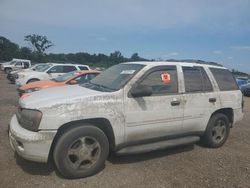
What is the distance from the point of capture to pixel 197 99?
5535mm

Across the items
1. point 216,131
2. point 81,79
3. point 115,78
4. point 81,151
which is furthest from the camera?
point 81,79

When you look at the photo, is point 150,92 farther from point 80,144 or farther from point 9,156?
point 9,156

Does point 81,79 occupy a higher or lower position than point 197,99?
higher

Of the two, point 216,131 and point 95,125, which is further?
point 216,131

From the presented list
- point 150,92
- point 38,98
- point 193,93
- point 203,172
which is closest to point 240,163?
point 203,172

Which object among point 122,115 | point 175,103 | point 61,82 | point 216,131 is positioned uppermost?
point 61,82

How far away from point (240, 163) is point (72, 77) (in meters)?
7.06

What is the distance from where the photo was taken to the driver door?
4.68 metres

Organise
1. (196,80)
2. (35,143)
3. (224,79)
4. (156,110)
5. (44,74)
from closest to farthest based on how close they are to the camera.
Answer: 1. (35,143)
2. (156,110)
3. (196,80)
4. (224,79)
5. (44,74)

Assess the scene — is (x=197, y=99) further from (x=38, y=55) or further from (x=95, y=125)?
(x=38, y=55)

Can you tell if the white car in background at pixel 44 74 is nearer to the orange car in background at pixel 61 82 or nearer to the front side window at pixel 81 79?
the orange car in background at pixel 61 82

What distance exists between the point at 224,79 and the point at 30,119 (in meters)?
4.17

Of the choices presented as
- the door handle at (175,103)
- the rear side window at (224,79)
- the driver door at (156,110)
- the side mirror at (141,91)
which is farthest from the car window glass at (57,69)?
the side mirror at (141,91)

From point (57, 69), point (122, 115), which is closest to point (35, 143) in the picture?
point (122, 115)
